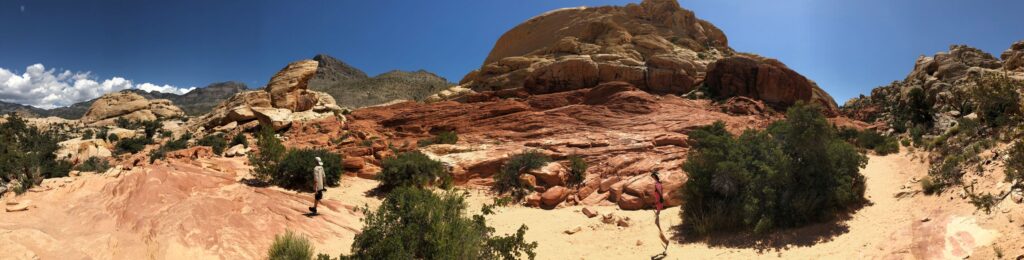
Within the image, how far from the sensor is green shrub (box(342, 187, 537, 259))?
18.4 feet

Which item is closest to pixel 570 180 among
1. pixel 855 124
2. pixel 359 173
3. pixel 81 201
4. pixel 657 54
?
pixel 359 173

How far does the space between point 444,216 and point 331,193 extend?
7808 mm

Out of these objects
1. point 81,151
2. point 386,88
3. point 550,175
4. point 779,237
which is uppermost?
point 386,88

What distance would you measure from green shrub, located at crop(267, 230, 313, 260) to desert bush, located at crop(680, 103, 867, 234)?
22.7ft

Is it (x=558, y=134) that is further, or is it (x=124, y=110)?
(x=124, y=110)

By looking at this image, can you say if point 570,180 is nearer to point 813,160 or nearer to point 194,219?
point 813,160

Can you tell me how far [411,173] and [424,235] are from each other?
332 inches

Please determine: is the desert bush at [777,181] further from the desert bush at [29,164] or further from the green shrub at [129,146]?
the green shrub at [129,146]

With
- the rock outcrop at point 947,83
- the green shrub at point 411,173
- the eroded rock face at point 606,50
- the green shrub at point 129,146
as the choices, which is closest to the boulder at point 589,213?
the green shrub at point 411,173

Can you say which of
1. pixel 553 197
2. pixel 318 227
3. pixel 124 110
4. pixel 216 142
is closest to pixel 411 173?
pixel 553 197

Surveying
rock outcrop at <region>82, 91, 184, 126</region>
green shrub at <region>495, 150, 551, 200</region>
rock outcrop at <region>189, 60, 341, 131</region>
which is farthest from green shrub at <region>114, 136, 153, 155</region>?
green shrub at <region>495, 150, 551, 200</region>

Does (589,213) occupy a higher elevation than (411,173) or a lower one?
lower

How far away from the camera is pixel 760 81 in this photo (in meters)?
27.5

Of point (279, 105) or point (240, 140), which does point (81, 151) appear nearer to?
point (240, 140)
